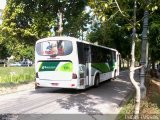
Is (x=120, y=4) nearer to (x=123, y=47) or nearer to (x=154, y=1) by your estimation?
(x=154, y=1)

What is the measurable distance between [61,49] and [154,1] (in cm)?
1008

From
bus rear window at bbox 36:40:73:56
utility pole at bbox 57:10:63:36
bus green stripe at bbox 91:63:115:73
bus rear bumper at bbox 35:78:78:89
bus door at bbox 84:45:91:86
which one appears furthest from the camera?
utility pole at bbox 57:10:63:36

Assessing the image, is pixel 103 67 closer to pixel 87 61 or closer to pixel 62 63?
pixel 87 61

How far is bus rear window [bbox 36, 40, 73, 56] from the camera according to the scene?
59.2ft

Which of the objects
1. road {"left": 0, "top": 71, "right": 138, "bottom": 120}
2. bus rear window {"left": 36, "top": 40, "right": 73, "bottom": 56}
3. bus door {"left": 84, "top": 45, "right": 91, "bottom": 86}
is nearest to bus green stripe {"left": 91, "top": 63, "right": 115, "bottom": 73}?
bus door {"left": 84, "top": 45, "right": 91, "bottom": 86}

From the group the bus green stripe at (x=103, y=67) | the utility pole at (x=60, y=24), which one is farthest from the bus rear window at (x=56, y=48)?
the utility pole at (x=60, y=24)

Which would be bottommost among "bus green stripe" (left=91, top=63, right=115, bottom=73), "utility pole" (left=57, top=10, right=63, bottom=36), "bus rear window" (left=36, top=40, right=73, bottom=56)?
"bus green stripe" (left=91, top=63, right=115, bottom=73)

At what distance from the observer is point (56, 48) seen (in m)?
18.3

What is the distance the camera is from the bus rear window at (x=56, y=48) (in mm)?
18031

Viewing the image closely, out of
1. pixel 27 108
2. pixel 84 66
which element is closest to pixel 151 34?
pixel 84 66

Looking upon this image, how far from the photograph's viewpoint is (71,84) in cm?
1788

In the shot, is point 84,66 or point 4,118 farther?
point 84,66

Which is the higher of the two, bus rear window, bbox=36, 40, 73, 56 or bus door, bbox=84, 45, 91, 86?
bus rear window, bbox=36, 40, 73, 56

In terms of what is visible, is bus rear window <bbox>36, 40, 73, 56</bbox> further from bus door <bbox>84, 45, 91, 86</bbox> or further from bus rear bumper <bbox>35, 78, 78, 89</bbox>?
bus door <bbox>84, 45, 91, 86</bbox>
